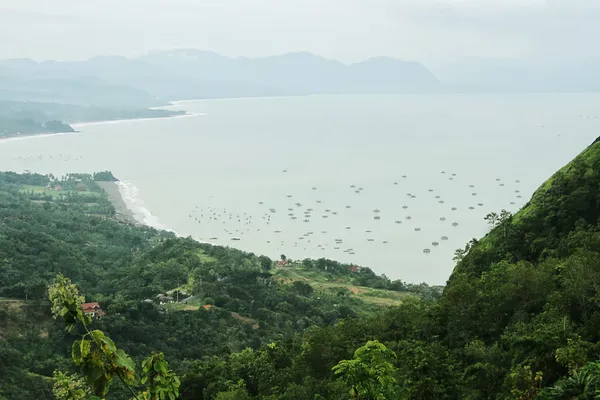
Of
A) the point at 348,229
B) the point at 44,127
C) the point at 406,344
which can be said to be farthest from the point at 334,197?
the point at 44,127

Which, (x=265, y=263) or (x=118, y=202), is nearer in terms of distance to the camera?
(x=265, y=263)

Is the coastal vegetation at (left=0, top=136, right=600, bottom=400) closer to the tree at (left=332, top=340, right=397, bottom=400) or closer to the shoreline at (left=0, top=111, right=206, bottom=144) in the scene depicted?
the tree at (left=332, top=340, right=397, bottom=400)

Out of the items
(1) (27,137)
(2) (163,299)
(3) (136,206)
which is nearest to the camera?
(2) (163,299)

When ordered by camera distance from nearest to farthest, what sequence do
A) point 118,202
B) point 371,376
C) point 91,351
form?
point 91,351 < point 371,376 < point 118,202

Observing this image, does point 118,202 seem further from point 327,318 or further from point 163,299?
point 327,318

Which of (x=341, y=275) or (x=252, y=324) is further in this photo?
(x=341, y=275)

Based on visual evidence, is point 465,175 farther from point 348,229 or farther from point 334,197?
point 348,229

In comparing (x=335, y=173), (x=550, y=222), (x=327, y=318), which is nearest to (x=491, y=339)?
(x=550, y=222)
